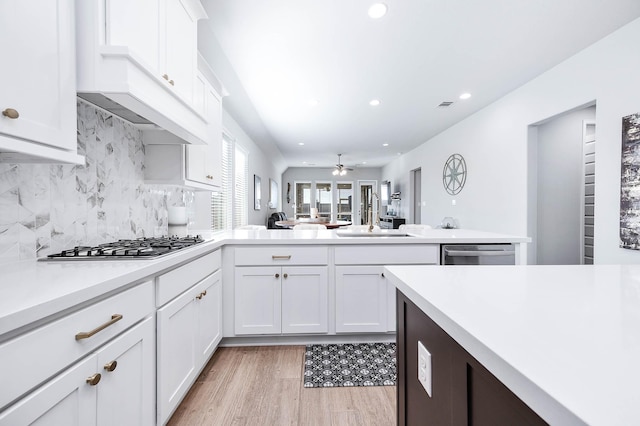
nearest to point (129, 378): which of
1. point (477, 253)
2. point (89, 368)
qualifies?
point (89, 368)

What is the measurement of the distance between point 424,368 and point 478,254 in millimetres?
1787

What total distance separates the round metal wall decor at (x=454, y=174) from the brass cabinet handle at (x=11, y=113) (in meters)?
5.63

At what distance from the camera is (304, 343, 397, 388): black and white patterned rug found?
1.86 m

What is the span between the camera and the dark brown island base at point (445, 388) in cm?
46

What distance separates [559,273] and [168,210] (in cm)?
247

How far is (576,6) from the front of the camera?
7.37 feet

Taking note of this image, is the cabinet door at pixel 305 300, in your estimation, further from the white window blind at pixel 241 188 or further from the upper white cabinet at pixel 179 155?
the white window blind at pixel 241 188

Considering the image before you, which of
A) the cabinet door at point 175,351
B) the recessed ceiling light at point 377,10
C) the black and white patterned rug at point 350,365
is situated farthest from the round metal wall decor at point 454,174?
the cabinet door at point 175,351

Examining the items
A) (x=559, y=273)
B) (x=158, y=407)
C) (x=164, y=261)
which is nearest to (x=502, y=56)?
(x=559, y=273)

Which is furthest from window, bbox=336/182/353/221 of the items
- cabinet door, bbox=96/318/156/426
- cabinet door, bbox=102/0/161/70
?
cabinet door, bbox=96/318/156/426

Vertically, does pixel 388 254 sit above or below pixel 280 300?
above

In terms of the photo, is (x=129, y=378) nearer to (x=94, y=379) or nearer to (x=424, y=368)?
(x=94, y=379)

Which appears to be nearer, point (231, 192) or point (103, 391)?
point (103, 391)

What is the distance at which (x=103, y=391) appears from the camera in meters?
0.93
